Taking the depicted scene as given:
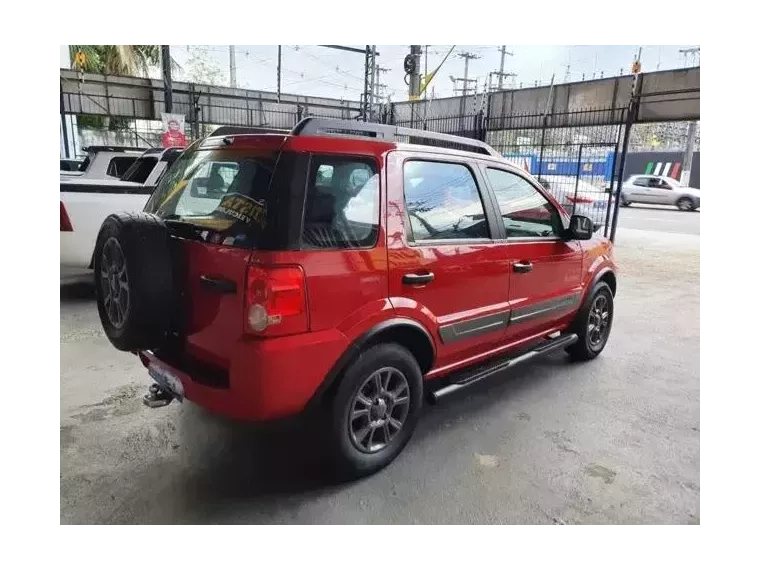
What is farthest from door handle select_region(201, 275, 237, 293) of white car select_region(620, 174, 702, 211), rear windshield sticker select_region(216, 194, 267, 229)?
white car select_region(620, 174, 702, 211)

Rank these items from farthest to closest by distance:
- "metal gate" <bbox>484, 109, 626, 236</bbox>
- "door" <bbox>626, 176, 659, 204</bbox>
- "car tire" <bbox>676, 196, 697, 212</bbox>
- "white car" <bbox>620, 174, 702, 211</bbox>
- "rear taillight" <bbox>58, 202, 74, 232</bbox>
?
"door" <bbox>626, 176, 659, 204</bbox> < "white car" <bbox>620, 174, 702, 211</bbox> < "car tire" <bbox>676, 196, 697, 212</bbox> < "metal gate" <bbox>484, 109, 626, 236</bbox> < "rear taillight" <bbox>58, 202, 74, 232</bbox>

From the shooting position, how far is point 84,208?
5.53 m

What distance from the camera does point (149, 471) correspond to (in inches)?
109

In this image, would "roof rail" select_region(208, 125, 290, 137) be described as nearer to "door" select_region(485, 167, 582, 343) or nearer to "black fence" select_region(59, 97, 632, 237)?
"door" select_region(485, 167, 582, 343)

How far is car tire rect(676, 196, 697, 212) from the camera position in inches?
803

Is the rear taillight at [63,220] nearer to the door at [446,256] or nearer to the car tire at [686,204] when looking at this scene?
the door at [446,256]

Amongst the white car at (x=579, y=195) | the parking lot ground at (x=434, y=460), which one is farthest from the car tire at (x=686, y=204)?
the parking lot ground at (x=434, y=460)

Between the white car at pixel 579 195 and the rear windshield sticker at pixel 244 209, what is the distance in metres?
10.7

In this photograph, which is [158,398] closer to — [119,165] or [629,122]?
[119,165]

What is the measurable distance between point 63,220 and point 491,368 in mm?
4709

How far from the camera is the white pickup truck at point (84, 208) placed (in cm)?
543

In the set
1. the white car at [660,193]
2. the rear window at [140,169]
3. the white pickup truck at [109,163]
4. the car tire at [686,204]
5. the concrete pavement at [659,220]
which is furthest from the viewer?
the white car at [660,193]

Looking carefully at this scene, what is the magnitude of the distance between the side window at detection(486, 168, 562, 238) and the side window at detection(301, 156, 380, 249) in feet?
3.74
